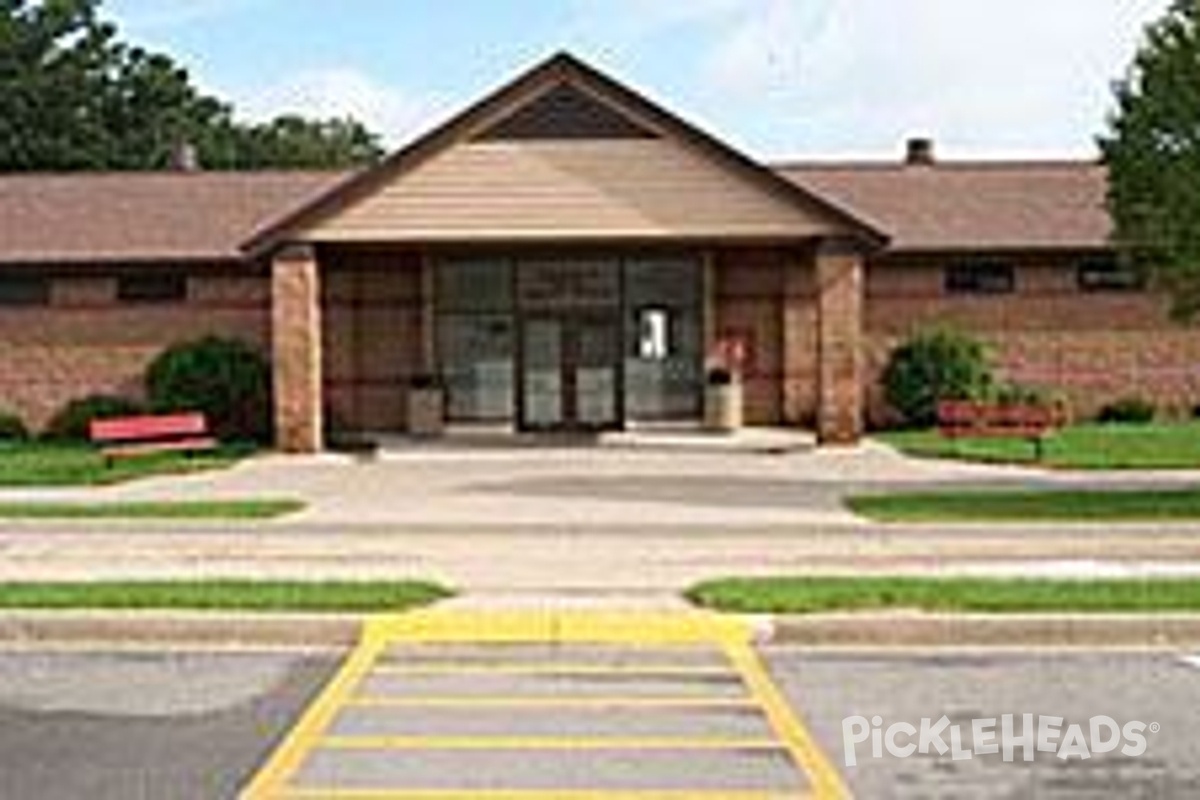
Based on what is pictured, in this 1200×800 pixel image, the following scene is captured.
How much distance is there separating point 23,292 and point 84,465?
8659 millimetres

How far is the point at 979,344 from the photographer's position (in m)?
33.9

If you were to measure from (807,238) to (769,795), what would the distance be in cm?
2224

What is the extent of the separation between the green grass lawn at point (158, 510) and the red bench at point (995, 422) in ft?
38.4

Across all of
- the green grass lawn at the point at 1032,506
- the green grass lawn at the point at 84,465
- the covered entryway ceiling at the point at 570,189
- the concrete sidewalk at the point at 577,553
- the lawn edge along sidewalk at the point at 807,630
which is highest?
the covered entryway ceiling at the point at 570,189

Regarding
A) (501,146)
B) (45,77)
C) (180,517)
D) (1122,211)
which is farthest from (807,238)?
(45,77)

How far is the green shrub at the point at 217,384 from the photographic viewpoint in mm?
32562

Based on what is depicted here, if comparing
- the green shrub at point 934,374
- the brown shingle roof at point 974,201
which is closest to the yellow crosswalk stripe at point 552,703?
the green shrub at point 934,374

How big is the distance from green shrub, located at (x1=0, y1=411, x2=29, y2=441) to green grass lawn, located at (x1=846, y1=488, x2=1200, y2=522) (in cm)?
1915

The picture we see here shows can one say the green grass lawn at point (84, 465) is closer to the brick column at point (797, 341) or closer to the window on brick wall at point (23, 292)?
the window on brick wall at point (23, 292)

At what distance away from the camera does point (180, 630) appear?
11844 mm

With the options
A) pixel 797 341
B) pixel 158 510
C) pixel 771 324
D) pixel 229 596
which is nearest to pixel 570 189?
pixel 771 324

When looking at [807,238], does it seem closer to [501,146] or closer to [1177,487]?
[501,146]

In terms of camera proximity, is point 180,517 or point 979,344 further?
point 979,344

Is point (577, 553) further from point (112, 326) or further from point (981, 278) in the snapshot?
point (981, 278)
